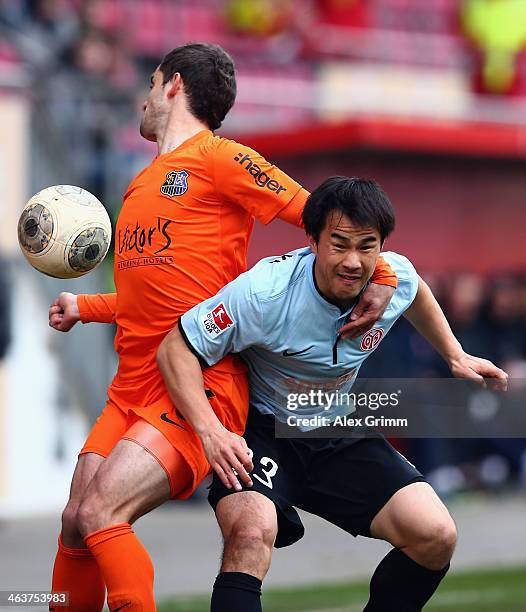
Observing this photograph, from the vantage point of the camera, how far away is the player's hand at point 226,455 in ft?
15.1

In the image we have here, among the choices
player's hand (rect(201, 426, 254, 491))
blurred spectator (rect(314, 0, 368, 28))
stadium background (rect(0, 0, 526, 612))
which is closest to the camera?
player's hand (rect(201, 426, 254, 491))

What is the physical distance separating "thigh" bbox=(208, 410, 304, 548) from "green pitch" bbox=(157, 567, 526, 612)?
7.14ft

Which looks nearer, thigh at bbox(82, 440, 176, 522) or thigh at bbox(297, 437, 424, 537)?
thigh at bbox(82, 440, 176, 522)

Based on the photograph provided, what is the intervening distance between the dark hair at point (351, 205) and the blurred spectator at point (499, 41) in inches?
460

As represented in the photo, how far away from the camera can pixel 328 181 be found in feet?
15.9

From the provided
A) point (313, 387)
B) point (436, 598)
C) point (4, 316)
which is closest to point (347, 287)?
point (313, 387)

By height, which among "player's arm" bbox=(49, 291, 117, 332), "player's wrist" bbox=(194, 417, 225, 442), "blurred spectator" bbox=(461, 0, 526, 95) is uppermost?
"blurred spectator" bbox=(461, 0, 526, 95)

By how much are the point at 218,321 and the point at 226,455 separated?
0.49 meters

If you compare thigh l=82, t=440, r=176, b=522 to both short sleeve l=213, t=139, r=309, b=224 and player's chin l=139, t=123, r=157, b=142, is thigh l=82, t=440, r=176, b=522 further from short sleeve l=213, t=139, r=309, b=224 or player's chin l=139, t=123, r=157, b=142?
player's chin l=139, t=123, r=157, b=142

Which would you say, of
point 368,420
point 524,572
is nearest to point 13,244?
point 524,572

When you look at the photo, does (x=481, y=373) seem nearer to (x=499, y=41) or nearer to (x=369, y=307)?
(x=369, y=307)

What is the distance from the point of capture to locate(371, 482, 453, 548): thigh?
16.0ft

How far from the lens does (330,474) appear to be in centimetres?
510

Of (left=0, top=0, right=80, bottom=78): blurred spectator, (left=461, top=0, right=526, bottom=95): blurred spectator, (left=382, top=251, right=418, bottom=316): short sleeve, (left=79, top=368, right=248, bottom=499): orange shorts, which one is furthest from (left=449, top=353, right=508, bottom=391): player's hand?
(left=461, top=0, right=526, bottom=95): blurred spectator
